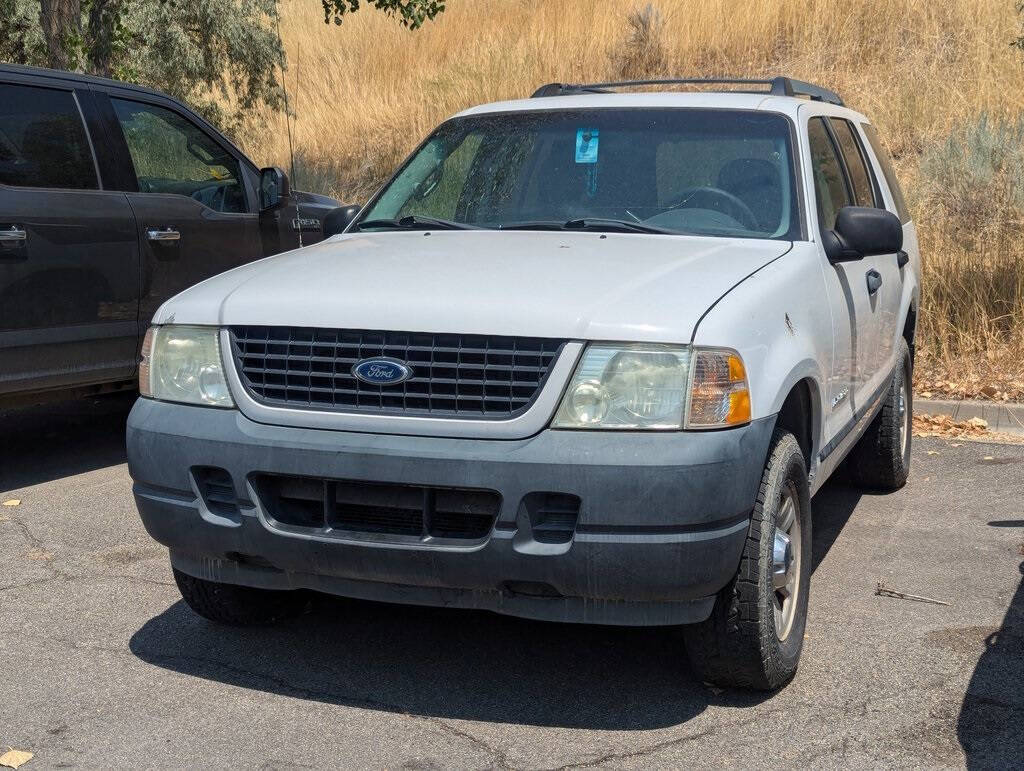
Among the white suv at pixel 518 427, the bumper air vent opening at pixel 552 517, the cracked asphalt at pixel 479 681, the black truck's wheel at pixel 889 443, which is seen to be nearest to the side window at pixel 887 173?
the black truck's wheel at pixel 889 443

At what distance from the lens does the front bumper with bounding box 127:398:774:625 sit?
11.1ft

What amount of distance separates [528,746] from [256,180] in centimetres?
518

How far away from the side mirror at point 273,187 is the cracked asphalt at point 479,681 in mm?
2400

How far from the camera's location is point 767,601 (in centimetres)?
373

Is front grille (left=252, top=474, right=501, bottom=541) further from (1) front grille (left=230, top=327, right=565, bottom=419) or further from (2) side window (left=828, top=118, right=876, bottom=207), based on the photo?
(2) side window (left=828, top=118, right=876, bottom=207)

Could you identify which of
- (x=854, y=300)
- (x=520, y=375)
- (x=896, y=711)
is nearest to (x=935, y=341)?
(x=854, y=300)

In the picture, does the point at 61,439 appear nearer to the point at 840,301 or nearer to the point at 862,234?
the point at 840,301

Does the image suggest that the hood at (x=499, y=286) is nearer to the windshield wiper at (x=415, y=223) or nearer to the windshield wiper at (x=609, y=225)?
the windshield wiper at (x=609, y=225)

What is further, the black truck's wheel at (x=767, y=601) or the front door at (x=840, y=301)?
the front door at (x=840, y=301)

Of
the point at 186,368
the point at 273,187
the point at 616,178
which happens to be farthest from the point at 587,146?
the point at 273,187

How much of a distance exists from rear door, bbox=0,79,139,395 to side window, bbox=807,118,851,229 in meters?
3.60

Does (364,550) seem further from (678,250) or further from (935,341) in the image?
(935,341)

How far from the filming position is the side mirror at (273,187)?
7246 millimetres

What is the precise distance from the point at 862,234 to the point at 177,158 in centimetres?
434
